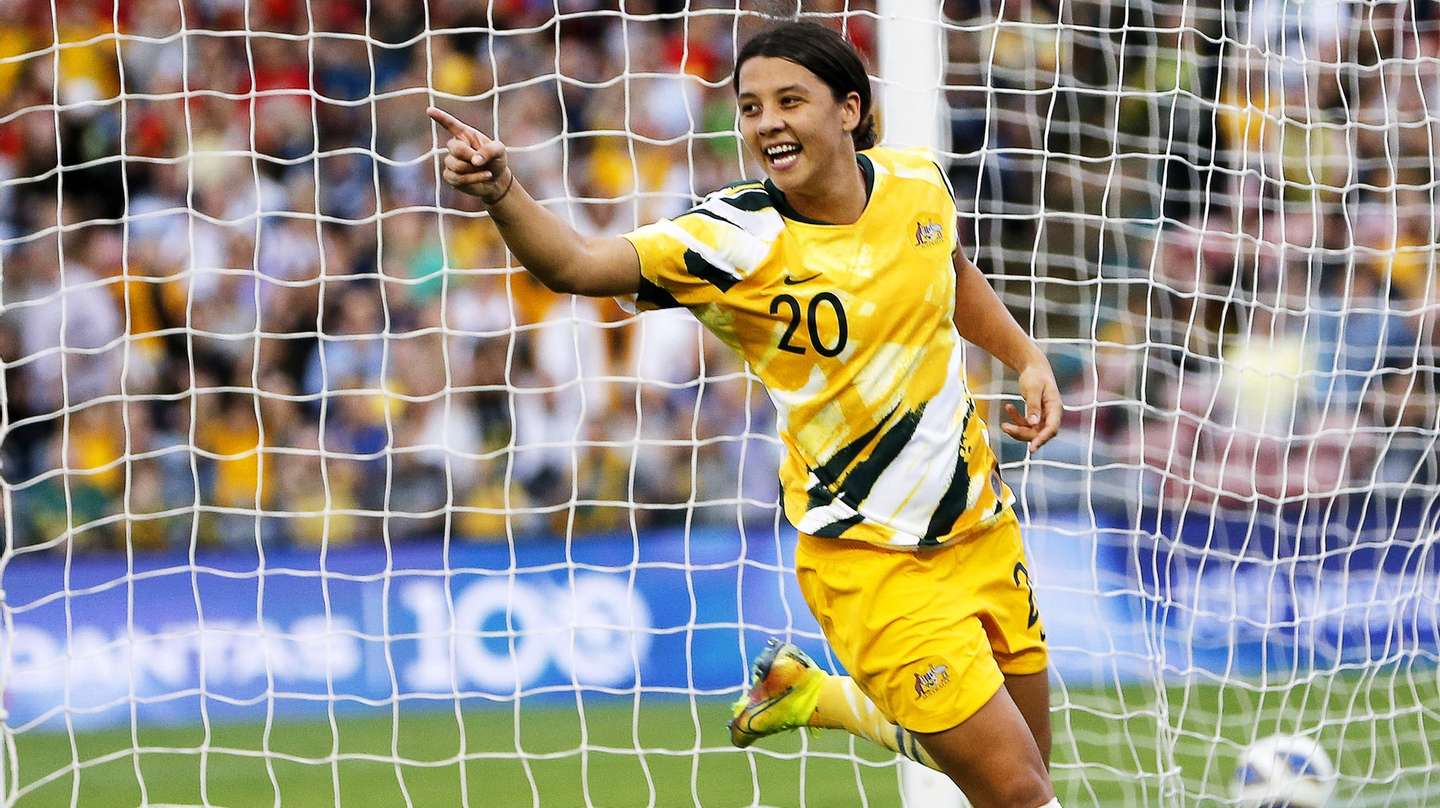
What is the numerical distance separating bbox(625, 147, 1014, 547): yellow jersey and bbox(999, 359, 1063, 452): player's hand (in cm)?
11

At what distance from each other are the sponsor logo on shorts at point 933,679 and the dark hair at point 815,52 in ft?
3.70

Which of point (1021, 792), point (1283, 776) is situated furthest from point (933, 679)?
point (1283, 776)

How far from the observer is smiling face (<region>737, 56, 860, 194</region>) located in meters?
3.27

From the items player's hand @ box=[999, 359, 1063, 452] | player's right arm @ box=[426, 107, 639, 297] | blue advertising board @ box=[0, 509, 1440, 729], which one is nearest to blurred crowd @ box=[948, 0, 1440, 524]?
blue advertising board @ box=[0, 509, 1440, 729]

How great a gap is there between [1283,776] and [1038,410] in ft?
6.02

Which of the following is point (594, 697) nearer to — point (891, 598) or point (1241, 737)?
point (1241, 737)

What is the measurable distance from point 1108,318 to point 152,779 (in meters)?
4.87

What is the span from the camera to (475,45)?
29.8 ft

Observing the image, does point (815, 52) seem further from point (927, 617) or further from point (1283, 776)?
point (1283, 776)

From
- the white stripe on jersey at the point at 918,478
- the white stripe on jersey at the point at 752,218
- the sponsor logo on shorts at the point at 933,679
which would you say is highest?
the white stripe on jersey at the point at 752,218

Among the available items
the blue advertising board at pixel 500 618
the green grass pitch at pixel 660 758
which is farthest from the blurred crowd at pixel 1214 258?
the green grass pitch at pixel 660 758

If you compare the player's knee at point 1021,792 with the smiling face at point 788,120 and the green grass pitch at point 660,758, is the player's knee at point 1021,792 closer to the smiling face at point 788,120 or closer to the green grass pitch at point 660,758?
the smiling face at point 788,120

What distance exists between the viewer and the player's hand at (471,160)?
105 inches

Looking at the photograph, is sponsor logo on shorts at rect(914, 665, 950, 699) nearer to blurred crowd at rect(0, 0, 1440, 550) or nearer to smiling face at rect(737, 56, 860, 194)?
smiling face at rect(737, 56, 860, 194)
